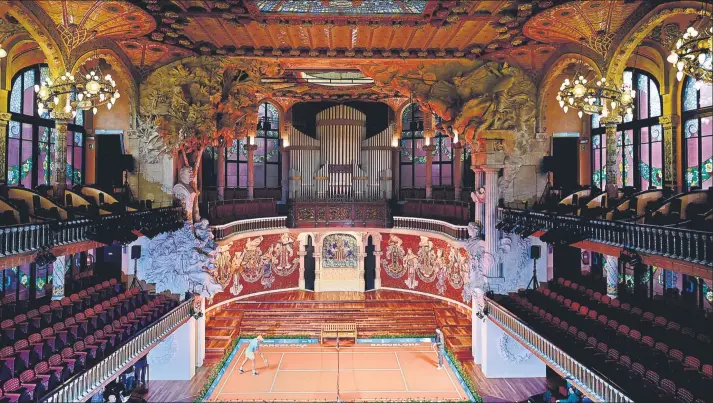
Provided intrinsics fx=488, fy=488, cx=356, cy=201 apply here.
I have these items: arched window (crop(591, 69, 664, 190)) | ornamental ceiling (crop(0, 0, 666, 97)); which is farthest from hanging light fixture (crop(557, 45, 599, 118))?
arched window (crop(591, 69, 664, 190))

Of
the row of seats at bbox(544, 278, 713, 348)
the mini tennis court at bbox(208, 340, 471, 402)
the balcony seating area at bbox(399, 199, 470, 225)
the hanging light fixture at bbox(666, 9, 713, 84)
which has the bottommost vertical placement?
the mini tennis court at bbox(208, 340, 471, 402)

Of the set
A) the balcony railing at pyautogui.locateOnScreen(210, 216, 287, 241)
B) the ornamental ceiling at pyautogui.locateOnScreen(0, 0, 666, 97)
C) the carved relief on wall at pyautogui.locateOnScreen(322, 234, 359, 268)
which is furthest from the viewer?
the carved relief on wall at pyautogui.locateOnScreen(322, 234, 359, 268)

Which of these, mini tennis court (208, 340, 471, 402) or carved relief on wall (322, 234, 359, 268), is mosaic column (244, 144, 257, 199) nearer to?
carved relief on wall (322, 234, 359, 268)

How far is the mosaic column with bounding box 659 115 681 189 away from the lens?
14.1m

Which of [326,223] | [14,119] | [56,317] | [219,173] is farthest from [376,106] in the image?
[56,317]

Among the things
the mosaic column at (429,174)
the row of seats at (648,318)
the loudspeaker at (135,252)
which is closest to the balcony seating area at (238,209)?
the loudspeaker at (135,252)

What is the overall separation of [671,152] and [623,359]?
745 cm

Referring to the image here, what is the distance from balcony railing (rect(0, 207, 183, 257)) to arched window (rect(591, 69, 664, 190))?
13.8 meters

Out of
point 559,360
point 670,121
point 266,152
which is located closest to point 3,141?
point 266,152

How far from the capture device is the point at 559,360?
449 inches

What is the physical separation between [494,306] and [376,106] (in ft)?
43.0

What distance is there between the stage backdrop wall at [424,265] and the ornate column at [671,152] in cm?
765

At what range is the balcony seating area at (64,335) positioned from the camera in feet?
28.7

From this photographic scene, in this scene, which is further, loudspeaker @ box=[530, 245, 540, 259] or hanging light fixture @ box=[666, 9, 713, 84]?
loudspeaker @ box=[530, 245, 540, 259]
